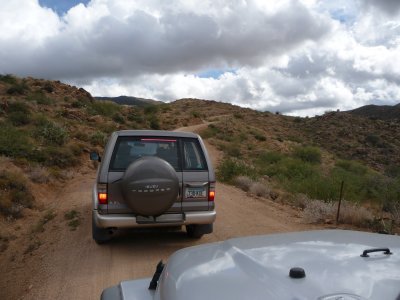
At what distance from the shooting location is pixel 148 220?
6.63 m

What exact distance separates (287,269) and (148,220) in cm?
474

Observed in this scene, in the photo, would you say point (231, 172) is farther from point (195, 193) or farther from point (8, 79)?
point (8, 79)

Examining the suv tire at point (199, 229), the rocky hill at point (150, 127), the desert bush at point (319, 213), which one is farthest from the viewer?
the rocky hill at point (150, 127)

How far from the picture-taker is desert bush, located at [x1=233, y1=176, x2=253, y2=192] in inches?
551

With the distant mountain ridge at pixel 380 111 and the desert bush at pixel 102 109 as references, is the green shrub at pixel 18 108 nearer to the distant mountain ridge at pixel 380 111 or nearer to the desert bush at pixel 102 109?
the desert bush at pixel 102 109

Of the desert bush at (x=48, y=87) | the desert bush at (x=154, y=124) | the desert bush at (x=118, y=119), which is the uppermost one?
the desert bush at (x=48, y=87)

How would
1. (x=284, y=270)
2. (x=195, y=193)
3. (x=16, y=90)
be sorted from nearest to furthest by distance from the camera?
(x=284, y=270) → (x=195, y=193) → (x=16, y=90)

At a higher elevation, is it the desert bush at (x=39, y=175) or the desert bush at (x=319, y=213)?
the desert bush at (x=39, y=175)

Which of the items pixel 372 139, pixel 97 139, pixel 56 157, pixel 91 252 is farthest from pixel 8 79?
pixel 372 139

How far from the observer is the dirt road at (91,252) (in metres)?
5.79

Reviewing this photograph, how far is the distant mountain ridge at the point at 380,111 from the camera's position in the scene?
254 feet

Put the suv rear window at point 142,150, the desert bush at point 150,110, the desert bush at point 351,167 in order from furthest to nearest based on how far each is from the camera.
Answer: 1. the desert bush at point 150,110
2. the desert bush at point 351,167
3. the suv rear window at point 142,150

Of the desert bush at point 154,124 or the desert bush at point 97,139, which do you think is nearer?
the desert bush at point 97,139

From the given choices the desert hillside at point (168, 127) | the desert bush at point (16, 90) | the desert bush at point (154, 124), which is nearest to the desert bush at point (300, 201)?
the desert hillside at point (168, 127)
